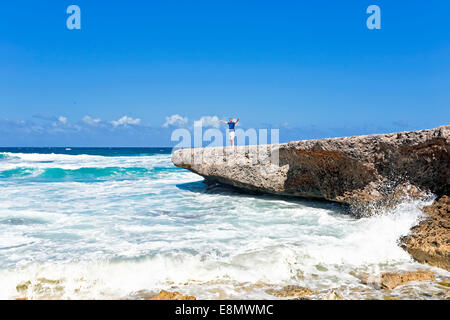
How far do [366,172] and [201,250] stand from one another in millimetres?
3280

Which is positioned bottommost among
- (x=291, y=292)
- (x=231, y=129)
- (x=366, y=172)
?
(x=291, y=292)

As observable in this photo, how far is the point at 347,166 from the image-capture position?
5699 millimetres

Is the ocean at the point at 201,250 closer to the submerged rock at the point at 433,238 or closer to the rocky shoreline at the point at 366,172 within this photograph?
the submerged rock at the point at 433,238

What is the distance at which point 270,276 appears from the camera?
10.4 feet

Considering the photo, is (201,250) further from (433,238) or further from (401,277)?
(433,238)

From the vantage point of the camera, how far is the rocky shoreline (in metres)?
4.13

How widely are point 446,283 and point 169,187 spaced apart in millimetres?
7826

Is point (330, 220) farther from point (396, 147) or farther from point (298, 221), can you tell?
point (396, 147)

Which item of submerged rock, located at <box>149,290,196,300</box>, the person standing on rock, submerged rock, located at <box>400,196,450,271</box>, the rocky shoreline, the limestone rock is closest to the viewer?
submerged rock, located at <box>149,290,196,300</box>

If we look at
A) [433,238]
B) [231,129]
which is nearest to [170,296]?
[433,238]

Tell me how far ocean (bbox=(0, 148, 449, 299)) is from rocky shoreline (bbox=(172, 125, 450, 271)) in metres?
0.25

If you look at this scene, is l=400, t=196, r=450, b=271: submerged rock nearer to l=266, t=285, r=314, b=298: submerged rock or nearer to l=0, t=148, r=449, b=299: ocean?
l=0, t=148, r=449, b=299: ocean

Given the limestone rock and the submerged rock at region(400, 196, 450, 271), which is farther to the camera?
the submerged rock at region(400, 196, 450, 271)

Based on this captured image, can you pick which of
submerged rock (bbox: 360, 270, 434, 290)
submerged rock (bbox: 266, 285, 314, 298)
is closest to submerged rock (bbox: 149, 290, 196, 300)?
submerged rock (bbox: 266, 285, 314, 298)
